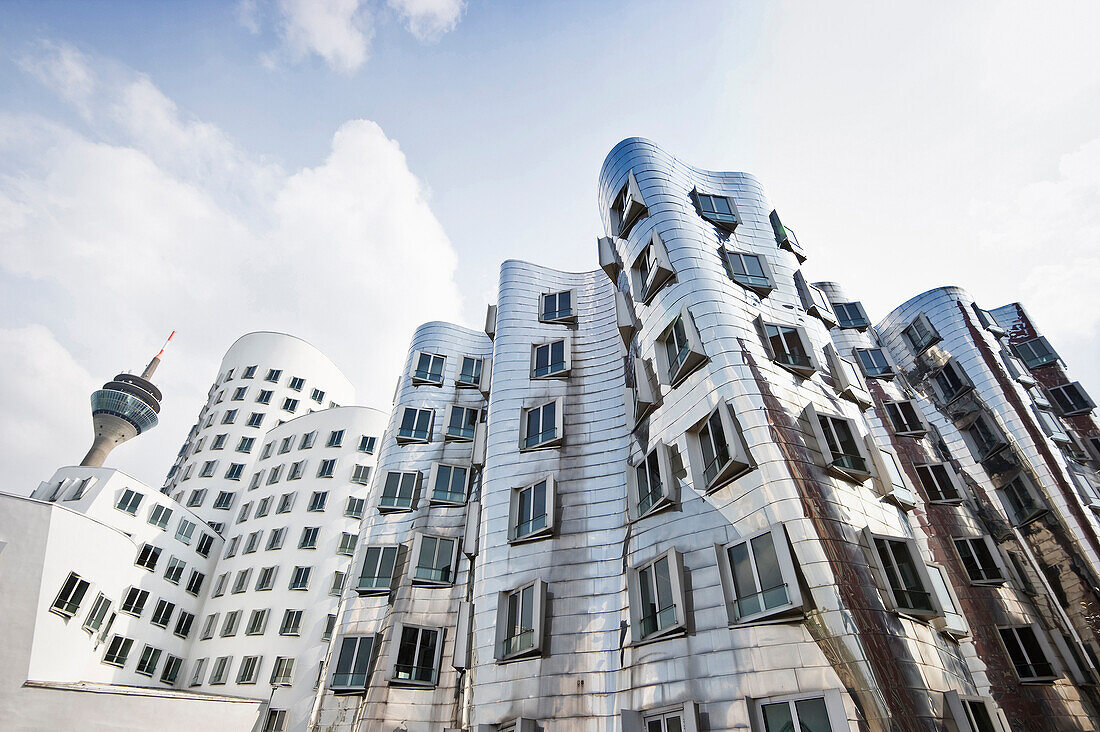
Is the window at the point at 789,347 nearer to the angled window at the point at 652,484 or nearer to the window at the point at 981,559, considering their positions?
the angled window at the point at 652,484

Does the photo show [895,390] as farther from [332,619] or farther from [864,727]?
[332,619]

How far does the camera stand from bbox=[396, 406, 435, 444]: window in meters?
33.1

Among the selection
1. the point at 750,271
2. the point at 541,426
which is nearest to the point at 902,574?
the point at 750,271

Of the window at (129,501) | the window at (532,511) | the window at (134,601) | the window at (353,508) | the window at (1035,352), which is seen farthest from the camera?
the window at (353,508)

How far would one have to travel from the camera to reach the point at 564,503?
23.7 meters

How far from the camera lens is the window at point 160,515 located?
46.7 m

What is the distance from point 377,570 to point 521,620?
1019 cm

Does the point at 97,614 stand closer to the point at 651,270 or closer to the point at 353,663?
the point at 353,663

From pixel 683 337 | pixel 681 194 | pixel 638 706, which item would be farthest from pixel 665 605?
pixel 681 194

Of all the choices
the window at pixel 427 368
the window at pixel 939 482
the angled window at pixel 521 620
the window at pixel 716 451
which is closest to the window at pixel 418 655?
the angled window at pixel 521 620

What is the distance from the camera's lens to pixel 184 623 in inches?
1769

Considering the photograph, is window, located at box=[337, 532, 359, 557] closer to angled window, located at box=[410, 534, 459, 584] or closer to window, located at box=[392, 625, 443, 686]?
angled window, located at box=[410, 534, 459, 584]

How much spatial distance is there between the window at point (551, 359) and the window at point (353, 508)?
2562 centimetres

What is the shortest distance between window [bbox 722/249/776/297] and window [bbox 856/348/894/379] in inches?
403
